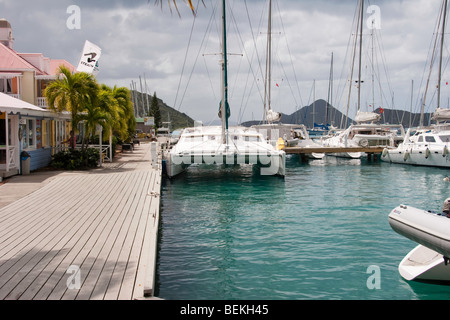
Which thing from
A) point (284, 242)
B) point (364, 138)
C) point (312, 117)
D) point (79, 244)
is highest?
point (312, 117)

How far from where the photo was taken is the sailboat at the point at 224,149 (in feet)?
63.5

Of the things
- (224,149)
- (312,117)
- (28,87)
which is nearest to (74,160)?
(28,87)

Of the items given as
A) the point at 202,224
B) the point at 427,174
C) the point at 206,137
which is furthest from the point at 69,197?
the point at 427,174

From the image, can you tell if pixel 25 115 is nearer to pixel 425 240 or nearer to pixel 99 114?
pixel 99 114

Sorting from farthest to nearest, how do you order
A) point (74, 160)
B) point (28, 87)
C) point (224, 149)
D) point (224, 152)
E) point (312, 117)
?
point (312, 117) → point (28, 87) → point (74, 160) → point (224, 149) → point (224, 152)

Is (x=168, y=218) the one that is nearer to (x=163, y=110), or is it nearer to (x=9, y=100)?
(x=9, y=100)

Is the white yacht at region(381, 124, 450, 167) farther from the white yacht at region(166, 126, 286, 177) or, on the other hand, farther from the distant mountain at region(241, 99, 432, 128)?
the distant mountain at region(241, 99, 432, 128)

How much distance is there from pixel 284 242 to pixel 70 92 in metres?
14.1

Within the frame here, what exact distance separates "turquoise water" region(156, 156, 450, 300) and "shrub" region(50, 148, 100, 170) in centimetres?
443

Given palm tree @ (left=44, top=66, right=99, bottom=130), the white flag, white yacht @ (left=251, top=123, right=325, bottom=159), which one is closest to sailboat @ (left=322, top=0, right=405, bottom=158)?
white yacht @ (left=251, top=123, right=325, bottom=159)

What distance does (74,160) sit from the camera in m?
21.2

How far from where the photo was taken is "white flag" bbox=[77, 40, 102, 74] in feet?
106

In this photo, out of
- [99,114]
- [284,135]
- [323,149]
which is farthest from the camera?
[284,135]

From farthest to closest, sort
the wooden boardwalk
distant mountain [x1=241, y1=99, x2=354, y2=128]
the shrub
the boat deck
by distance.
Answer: distant mountain [x1=241, y1=99, x2=354, y2=128] < the boat deck < the shrub < the wooden boardwalk
